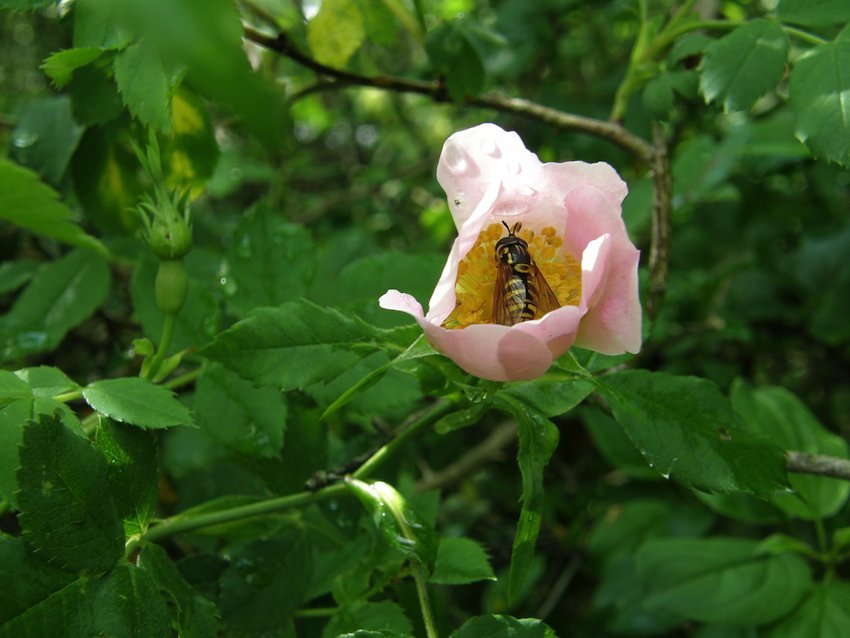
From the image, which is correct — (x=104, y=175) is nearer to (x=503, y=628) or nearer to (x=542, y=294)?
(x=542, y=294)

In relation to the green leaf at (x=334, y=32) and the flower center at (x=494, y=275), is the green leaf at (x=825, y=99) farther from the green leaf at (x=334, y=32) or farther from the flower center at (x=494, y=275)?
the green leaf at (x=334, y=32)

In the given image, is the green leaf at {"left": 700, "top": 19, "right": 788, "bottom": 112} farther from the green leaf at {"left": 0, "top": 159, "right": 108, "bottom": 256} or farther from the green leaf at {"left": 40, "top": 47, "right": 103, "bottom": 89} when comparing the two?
the green leaf at {"left": 0, "top": 159, "right": 108, "bottom": 256}

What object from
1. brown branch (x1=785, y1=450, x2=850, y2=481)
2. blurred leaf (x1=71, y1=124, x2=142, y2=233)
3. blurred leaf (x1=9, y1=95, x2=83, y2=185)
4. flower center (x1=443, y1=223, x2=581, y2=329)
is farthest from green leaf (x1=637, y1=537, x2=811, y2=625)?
blurred leaf (x1=9, y1=95, x2=83, y2=185)

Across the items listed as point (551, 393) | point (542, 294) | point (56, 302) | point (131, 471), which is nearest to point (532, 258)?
point (542, 294)

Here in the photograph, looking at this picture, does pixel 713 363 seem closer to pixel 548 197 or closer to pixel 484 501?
pixel 484 501

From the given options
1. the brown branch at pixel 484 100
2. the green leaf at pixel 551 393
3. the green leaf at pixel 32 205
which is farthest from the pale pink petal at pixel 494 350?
the green leaf at pixel 32 205

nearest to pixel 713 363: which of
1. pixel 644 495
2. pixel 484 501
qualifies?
pixel 644 495
